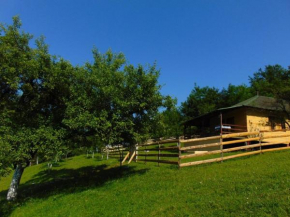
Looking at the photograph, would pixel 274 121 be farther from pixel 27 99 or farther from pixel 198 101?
pixel 198 101

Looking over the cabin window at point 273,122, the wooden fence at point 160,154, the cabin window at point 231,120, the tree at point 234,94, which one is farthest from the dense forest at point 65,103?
the tree at point 234,94

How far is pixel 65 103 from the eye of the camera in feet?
36.3

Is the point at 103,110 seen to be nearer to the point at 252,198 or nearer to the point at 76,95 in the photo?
the point at 76,95

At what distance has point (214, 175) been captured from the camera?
9117 mm

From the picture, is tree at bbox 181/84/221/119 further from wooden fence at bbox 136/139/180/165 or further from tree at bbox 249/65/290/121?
wooden fence at bbox 136/139/180/165

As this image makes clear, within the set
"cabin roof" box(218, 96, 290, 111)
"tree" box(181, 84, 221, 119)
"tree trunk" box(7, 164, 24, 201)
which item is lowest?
"tree trunk" box(7, 164, 24, 201)

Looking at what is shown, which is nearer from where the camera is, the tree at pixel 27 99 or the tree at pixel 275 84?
the tree at pixel 27 99

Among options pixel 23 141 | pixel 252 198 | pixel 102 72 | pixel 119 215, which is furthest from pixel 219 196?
pixel 23 141

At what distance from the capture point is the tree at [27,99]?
34.0 ft

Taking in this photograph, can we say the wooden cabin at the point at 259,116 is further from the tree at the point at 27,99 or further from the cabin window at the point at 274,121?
the tree at the point at 27,99

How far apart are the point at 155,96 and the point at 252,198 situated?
21.4 feet

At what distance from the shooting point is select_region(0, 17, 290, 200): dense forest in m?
10.4

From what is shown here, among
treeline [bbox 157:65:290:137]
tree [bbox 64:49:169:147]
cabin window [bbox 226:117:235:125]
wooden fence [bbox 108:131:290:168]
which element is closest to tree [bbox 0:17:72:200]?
tree [bbox 64:49:169:147]

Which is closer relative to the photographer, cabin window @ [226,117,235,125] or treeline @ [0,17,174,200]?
treeline @ [0,17,174,200]
